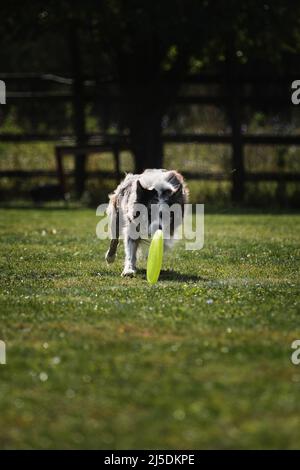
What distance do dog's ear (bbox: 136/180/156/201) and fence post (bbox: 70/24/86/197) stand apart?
1235 cm

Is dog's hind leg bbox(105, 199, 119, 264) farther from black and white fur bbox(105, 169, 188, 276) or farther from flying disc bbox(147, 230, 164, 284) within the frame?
flying disc bbox(147, 230, 164, 284)

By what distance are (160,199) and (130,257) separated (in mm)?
806

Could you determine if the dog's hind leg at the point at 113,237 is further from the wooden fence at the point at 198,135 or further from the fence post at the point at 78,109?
the fence post at the point at 78,109

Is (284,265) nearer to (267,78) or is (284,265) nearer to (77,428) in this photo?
(77,428)

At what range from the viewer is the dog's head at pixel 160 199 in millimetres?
11156

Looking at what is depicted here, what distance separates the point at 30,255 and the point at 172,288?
349 cm

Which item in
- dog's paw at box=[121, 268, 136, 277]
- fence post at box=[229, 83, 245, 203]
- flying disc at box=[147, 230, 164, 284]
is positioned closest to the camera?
flying disc at box=[147, 230, 164, 284]

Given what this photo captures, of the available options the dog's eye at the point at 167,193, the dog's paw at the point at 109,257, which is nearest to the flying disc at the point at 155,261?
the dog's eye at the point at 167,193

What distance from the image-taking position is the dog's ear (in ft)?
36.7

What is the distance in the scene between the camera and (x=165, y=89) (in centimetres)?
2306

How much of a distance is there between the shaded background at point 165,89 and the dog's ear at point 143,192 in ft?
32.3

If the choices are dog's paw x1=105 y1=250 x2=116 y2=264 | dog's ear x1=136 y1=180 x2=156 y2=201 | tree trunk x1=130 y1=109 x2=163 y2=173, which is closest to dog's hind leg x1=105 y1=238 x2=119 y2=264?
dog's paw x1=105 y1=250 x2=116 y2=264

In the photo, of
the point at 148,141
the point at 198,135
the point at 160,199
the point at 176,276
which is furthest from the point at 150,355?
the point at 148,141

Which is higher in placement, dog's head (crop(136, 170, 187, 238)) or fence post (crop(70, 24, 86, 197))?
fence post (crop(70, 24, 86, 197))
